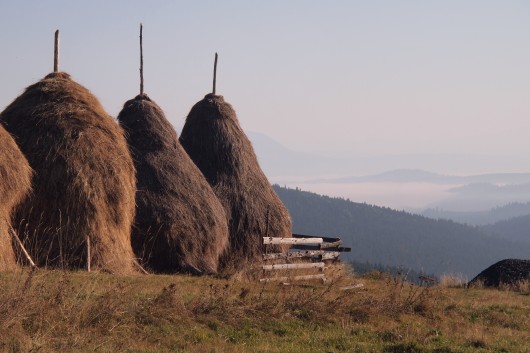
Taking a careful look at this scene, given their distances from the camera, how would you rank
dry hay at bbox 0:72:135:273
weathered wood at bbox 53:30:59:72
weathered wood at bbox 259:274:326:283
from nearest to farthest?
dry hay at bbox 0:72:135:273
weathered wood at bbox 259:274:326:283
weathered wood at bbox 53:30:59:72

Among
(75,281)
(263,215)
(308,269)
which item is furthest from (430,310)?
(263,215)

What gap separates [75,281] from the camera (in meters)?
14.2

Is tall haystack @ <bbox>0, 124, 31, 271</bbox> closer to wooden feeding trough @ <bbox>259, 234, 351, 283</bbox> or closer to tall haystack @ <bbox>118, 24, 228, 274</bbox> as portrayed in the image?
tall haystack @ <bbox>118, 24, 228, 274</bbox>

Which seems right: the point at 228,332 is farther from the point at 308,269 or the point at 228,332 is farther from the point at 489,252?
the point at 489,252

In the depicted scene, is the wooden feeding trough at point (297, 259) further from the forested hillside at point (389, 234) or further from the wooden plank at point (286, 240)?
the forested hillside at point (389, 234)

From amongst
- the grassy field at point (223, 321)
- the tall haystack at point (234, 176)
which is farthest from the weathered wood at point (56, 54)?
the grassy field at point (223, 321)

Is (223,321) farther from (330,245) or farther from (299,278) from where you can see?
(330,245)

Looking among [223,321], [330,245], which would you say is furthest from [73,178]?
[330,245]

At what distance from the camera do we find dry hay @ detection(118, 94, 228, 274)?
2011 cm

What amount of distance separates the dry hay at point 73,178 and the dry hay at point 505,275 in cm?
1168

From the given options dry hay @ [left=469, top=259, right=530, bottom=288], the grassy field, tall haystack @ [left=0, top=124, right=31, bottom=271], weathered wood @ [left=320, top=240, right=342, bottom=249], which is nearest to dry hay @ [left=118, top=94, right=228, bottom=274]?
weathered wood @ [left=320, top=240, right=342, bottom=249]

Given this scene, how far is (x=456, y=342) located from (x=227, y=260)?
35.8 feet

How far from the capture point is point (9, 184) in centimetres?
1659

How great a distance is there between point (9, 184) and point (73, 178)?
1434 mm
